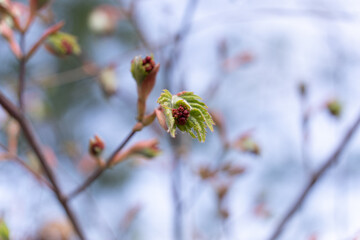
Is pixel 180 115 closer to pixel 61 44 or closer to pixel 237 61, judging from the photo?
pixel 61 44

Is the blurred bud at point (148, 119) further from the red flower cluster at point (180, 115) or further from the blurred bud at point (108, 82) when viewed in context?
the blurred bud at point (108, 82)

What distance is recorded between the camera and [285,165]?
4.18m

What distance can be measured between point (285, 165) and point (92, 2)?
15.4ft

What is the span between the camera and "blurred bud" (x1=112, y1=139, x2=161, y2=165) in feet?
2.27

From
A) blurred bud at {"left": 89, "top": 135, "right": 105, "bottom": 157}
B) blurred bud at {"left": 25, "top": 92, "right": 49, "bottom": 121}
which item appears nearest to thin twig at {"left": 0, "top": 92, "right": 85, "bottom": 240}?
blurred bud at {"left": 89, "top": 135, "right": 105, "bottom": 157}

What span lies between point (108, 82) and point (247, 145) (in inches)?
16.7

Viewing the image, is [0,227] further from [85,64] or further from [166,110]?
[85,64]

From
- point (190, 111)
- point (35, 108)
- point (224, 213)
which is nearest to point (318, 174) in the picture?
point (224, 213)

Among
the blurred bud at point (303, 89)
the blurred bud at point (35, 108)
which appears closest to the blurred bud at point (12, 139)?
the blurred bud at point (303, 89)

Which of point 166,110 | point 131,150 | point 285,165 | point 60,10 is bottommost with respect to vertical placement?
point 285,165

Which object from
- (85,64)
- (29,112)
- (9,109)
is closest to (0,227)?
(9,109)

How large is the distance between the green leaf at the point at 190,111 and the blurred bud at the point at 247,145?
534 mm

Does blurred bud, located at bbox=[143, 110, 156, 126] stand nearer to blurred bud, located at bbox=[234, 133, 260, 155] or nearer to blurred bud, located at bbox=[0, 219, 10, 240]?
blurred bud, located at bbox=[0, 219, 10, 240]

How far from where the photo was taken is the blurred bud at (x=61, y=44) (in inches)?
29.5
